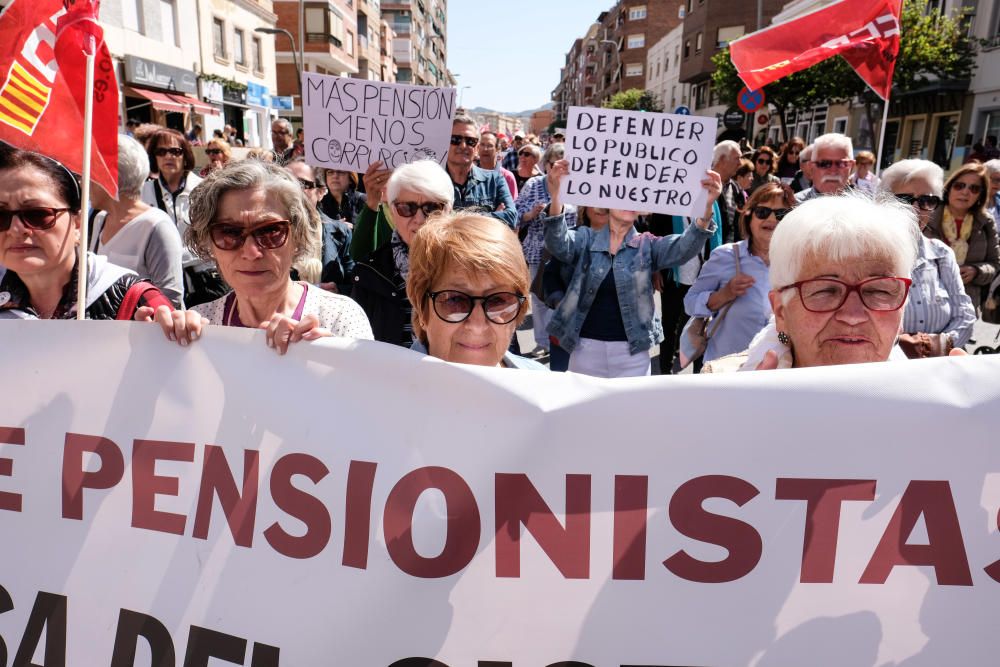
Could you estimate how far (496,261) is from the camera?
5.91ft

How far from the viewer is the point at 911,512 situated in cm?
135

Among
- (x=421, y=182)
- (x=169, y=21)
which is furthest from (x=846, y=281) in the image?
(x=169, y=21)

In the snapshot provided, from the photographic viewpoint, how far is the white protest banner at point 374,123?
3.55 metres

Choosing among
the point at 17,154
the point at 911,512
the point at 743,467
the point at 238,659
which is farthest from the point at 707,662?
the point at 17,154

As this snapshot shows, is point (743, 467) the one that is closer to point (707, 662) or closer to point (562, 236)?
point (707, 662)

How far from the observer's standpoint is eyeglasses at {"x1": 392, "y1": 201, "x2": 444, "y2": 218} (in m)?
2.99

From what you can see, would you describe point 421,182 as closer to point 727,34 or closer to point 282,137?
point 282,137

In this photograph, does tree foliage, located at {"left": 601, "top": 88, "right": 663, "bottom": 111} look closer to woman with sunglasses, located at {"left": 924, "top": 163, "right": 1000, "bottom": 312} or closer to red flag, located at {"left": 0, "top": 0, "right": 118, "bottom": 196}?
woman with sunglasses, located at {"left": 924, "top": 163, "right": 1000, "bottom": 312}

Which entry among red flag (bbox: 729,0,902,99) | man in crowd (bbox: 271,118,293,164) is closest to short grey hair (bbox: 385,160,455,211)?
red flag (bbox: 729,0,902,99)

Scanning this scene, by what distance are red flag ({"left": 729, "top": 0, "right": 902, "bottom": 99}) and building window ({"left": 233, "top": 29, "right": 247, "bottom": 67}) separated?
27.6m

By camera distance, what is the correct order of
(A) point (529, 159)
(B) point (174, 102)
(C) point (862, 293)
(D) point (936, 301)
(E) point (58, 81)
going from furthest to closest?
(B) point (174, 102) < (A) point (529, 159) < (D) point (936, 301) < (E) point (58, 81) < (C) point (862, 293)

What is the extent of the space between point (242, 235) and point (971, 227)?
4.69m

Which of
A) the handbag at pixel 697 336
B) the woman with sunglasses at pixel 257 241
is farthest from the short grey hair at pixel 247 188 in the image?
the handbag at pixel 697 336

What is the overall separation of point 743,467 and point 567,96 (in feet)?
485
